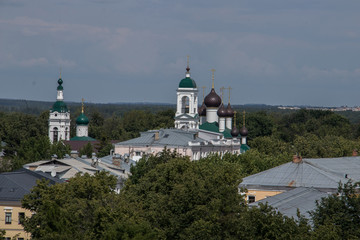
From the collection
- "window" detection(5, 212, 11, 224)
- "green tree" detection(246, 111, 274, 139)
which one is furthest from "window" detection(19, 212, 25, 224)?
"green tree" detection(246, 111, 274, 139)

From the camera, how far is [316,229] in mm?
38125

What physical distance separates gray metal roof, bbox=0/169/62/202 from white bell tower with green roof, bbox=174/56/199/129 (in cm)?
4997

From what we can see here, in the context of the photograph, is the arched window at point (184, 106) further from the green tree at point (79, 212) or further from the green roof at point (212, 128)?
the green tree at point (79, 212)

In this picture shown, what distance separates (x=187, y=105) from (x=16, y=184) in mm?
57109

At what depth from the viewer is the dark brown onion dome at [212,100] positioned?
114 metres

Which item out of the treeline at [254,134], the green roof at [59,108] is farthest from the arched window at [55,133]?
the green roof at [59,108]

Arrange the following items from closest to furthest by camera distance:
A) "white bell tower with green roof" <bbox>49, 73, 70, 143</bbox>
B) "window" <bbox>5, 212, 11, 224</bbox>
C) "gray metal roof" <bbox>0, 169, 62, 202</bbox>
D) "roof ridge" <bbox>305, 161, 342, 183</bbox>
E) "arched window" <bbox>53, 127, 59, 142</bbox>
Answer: "window" <bbox>5, 212, 11, 224</bbox>, "gray metal roof" <bbox>0, 169, 62, 202</bbox>, "roof ridge" <bbox>305, 161, 342, 183</bbox>, "white bell tower with green roof" <bbox>49, 73, 70, 143</bbox>, "arched window" <bbox>53, 127, 59, 142</bbox>

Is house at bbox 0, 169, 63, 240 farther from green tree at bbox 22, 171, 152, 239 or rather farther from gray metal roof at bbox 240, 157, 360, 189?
gray metal roof at bbox 240, 157, 360, 189

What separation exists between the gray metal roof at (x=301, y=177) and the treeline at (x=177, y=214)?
283 inches

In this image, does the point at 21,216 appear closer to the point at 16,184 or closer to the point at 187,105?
the point at 16,184

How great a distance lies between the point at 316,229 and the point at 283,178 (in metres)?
20.7

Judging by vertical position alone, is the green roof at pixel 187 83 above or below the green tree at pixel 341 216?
above

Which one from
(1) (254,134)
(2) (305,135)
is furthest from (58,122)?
(1) (254,134)

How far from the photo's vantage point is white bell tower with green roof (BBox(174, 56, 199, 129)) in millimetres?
108312
